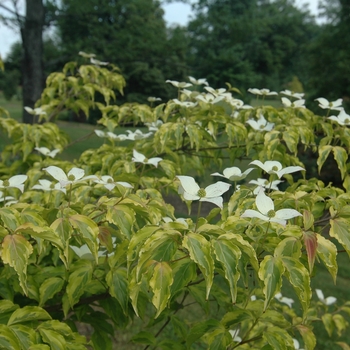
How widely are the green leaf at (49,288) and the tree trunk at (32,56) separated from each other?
4685 mm

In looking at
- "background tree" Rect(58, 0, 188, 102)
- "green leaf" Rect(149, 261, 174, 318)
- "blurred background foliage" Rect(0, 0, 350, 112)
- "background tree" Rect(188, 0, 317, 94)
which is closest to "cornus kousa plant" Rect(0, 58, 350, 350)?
"green leaf" Rect(149, 261, 174, 318)

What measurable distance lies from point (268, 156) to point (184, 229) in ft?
2.90

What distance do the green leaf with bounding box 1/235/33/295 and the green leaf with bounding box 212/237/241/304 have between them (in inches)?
16.1

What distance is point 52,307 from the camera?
1.61 m

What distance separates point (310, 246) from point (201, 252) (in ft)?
0.81

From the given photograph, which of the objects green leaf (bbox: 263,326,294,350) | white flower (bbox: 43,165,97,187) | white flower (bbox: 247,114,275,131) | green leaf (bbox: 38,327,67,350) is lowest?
green leaf (bbox: 263,326,294,350)

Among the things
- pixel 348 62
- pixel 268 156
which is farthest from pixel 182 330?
pixel 348 62

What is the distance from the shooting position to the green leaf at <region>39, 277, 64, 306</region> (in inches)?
53.2

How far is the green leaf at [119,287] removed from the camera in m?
1.22

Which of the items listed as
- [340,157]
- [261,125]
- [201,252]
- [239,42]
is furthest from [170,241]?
[239,42]

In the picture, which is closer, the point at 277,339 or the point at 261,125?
the point at 277,339

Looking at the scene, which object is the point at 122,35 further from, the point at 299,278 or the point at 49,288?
the point at 299,278

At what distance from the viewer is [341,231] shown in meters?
0.98

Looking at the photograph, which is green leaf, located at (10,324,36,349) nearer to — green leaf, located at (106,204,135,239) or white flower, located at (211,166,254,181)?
green leaf, located at (106,204,135,239)
